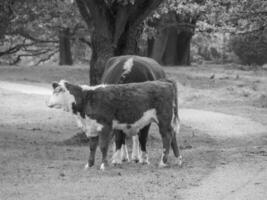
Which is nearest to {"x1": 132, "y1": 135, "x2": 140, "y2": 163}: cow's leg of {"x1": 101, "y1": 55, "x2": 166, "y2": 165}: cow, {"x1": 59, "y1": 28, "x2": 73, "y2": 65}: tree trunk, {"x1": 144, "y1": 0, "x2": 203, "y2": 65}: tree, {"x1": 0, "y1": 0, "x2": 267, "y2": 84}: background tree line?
{"x1": 101, "y1": 55, "x2": 166, "y2": 165}: cow

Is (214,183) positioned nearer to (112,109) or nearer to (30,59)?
(112,109)

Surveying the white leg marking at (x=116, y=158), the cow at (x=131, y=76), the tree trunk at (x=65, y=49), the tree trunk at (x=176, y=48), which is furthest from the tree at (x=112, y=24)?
the tree trunk at (x=65, y=49)

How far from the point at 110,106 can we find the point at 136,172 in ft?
3.49

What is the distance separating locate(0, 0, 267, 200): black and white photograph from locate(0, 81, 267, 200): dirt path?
17 millimetres

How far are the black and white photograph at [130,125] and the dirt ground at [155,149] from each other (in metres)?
0.03

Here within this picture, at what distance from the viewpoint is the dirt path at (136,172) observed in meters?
9.34

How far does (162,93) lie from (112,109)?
84 cm

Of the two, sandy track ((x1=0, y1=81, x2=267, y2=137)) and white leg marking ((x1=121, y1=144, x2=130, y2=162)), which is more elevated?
white leg marking ((x1=121, y1=144, x2=130, y2=162))

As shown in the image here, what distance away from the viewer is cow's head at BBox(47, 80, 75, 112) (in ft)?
36.8

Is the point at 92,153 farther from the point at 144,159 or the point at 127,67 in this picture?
the point at 127,67

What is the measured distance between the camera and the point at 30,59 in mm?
56500

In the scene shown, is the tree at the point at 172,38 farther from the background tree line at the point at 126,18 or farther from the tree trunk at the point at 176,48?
the background tree line at the point at 126,18

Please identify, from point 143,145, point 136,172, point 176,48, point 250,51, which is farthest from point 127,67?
point 250,51

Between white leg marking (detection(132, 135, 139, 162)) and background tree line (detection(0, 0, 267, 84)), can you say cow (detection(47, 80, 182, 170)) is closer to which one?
white leg marking (detection(132, 135, 139, 162))
